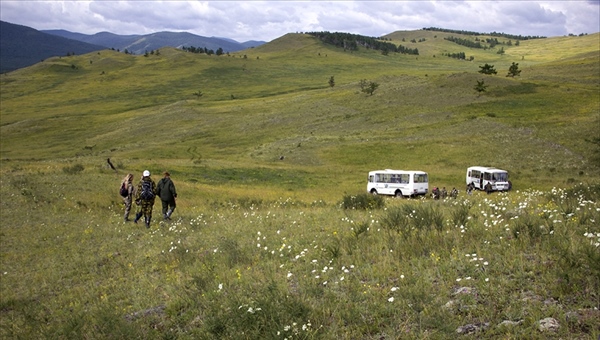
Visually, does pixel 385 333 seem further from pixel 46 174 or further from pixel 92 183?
pixel 46 174

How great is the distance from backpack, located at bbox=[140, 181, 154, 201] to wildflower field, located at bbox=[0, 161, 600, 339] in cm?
338

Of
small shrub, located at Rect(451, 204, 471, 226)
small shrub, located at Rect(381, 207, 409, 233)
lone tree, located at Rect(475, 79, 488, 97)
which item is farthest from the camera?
lone tree, located at Rect(475, 79, 488, 97)

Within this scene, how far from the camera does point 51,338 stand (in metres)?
7.88

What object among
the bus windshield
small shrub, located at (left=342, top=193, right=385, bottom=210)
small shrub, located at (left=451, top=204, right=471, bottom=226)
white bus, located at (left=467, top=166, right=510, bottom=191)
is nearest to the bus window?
white bus, located at (left=467, top=166, right=510, bottom=191)

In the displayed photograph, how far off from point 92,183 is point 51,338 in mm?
26039

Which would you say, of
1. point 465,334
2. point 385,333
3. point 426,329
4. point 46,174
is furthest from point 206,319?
point 46,174

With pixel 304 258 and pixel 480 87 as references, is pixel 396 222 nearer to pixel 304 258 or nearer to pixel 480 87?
pixel 304 258

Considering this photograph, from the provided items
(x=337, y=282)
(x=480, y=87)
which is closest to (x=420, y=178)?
(x=337, y=282)

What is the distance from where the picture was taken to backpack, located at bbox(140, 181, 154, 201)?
18.2 metres

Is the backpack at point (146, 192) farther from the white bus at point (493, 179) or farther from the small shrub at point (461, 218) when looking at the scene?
the white bus at point (493, 179)

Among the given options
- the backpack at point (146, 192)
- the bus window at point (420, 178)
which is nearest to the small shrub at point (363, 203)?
the backpack at point (146, 192)

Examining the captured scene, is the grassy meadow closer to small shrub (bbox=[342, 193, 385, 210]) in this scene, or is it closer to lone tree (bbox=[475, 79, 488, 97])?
small shrub (bbox=[342, 193, 385, 210])

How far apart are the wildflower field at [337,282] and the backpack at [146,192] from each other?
11.1ft

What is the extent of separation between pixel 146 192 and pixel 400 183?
87.3 feet
